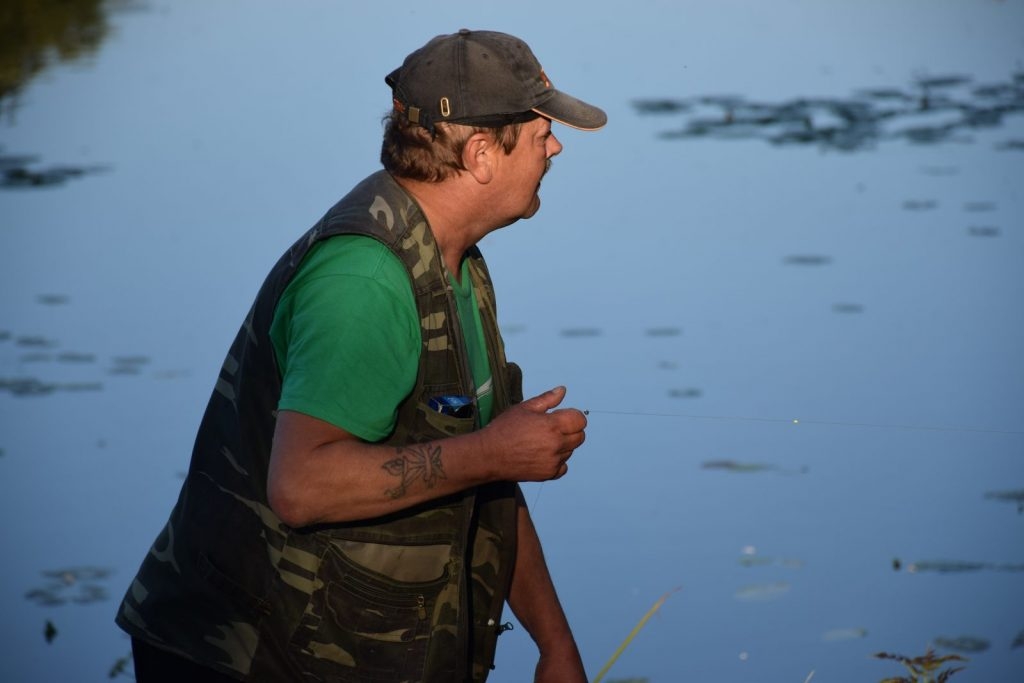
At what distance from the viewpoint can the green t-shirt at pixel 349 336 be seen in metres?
2.35

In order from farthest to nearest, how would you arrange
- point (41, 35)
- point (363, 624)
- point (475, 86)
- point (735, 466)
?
point (41, 35) → point (735, 466) → point (475, 86) → point (363, 624)

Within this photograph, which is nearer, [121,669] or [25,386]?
[121,669]

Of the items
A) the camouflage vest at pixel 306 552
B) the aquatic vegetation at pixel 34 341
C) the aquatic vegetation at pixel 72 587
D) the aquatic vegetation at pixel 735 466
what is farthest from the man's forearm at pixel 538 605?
the aquatic vegetation at pixel 34 341

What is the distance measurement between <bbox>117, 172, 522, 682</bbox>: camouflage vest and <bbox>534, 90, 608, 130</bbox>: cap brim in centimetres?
30

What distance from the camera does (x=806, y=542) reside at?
548 centimetres

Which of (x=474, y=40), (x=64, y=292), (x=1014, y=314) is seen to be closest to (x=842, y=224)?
(x=1014, y=314)

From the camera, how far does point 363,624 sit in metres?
2.59

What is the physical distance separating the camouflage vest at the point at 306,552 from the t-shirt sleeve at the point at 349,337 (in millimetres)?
38

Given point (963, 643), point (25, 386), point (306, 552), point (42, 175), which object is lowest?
point (963, 643)

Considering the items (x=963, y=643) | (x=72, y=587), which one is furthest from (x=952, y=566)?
(x=72, y=587)

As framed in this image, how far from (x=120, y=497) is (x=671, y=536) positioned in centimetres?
206

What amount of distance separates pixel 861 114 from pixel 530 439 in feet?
30.7

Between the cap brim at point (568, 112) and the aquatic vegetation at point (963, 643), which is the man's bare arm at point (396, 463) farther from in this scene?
the aquatic vegetation at point (963, 643)

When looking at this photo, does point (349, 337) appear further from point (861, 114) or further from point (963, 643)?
point (861, 114)
